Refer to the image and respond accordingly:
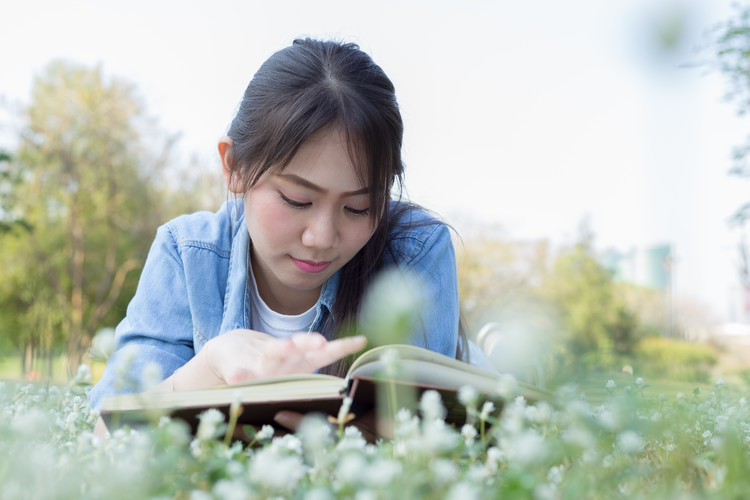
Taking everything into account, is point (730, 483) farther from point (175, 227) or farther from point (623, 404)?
point (175, 227)

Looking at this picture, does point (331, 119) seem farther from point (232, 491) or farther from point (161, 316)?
point (232, 491)

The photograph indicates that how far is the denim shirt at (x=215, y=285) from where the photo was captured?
8.11 feet

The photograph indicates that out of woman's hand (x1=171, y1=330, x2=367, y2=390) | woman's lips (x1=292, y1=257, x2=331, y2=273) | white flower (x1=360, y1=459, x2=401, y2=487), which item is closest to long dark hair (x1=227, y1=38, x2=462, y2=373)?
woman's lips (x1=292, y1=257, x2=331, y2=273)

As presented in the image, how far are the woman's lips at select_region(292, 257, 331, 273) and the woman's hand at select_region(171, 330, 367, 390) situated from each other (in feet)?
1.86

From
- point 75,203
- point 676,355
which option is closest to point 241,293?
point 676,355

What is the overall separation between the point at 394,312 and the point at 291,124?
160cm

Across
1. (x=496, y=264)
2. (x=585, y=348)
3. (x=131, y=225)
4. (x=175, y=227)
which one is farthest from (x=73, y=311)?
(x=175, y=227)

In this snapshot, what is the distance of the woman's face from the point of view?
6.66 ft

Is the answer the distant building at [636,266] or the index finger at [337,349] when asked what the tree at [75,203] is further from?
the index finger at [337,349]

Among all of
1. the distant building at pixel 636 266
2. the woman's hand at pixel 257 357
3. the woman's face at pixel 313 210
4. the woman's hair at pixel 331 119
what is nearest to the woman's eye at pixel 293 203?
the woman's face at pixel 313 210

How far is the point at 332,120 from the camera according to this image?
2.15 metres

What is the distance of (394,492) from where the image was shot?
73 cm

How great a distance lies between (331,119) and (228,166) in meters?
0.56

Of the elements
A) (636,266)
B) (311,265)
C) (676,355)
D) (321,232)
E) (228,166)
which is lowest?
(636,266)
